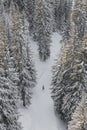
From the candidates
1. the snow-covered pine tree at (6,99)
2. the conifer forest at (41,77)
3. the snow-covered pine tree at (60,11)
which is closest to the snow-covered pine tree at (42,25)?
the conifer forest at (41,77)

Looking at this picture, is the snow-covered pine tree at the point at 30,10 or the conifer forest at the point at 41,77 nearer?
the conifer forest at the point at 41,77

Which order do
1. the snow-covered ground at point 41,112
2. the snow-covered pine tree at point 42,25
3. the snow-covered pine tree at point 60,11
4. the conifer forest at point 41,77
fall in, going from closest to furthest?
the conifer forest at point 41,77, the snow-covered ground at point 41,112, the snow-covered pine tree at point 42,25, the snow-covered pine tree at point 60,11

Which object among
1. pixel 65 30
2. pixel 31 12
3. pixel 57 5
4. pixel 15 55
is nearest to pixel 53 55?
pixel 65 30

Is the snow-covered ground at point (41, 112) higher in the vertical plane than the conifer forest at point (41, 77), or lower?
lower

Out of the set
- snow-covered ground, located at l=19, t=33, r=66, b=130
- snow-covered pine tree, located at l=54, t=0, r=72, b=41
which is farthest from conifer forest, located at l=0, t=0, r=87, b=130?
snow-covered pine tree, located at l=54, t=0, r=72, b=41

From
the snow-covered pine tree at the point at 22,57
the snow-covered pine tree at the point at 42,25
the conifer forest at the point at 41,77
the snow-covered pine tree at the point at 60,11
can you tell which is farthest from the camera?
the snow-covered pine tree at the point at 60,11

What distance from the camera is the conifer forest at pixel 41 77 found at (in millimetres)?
28656

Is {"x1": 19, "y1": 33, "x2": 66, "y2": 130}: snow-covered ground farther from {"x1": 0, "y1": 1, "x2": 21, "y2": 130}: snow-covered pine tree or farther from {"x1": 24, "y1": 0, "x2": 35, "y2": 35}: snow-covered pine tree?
{"x1": 24, "y1": 0, "x2": 35, "y2": 35}: snow-covered pine tree

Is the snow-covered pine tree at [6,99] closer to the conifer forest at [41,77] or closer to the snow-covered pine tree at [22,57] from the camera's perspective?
the conifer forest at [41,77]

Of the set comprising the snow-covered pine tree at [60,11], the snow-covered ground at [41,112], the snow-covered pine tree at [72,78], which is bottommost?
the snow-covered ground at [41,112]

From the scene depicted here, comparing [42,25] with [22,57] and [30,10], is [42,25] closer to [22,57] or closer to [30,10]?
[30,10]

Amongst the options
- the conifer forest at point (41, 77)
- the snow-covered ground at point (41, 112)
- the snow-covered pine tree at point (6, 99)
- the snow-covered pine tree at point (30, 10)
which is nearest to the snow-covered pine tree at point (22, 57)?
the conifer forest at point (41, 77)

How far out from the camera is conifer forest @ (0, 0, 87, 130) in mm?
28656

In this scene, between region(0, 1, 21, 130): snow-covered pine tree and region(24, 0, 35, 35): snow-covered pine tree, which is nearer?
region(0, 1, 21, 130): snow-covered pine tree
